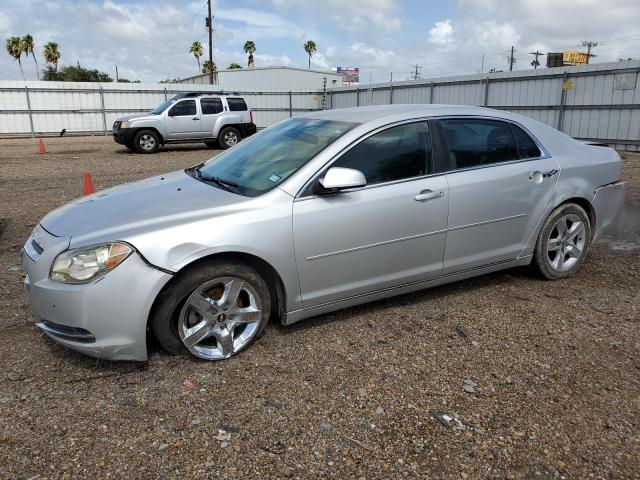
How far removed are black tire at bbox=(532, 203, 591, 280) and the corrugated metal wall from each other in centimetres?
1235

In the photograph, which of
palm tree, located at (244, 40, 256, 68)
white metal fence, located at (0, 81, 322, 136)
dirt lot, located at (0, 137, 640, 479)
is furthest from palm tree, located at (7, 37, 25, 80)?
dirt lot, located at (0, 137, 640, 479)

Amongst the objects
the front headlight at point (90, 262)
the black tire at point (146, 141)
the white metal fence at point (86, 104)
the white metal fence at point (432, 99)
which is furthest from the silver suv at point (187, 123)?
the front headlight at point (90, 262)

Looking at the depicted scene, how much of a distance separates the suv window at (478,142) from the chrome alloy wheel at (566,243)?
815 mm

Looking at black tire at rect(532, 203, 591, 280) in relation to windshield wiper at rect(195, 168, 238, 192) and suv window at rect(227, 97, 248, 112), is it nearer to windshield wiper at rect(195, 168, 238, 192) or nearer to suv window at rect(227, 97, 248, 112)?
windshield wiper at rect(195, 168, 238, 192)

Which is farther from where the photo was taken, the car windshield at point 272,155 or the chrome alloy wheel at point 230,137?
the chrome alloy wheel at point 230,137

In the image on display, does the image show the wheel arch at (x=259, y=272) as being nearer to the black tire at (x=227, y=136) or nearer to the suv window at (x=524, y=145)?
the suv window at (x=524, y=145)

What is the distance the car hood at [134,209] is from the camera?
3.08 m

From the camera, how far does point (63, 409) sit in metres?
2.81

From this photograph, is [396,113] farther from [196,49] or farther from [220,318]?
[196,49]

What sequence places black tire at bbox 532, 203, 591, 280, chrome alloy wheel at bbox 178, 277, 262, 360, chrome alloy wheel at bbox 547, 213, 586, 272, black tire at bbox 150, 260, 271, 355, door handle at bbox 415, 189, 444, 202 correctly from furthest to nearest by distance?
chrome alloy wheel at bbox 547, 213, 586, 272
black tire at bbox 532, 203, 591, 280
door handle at bbox 415, 189, 444, 202
chrome alloy wheel at bbox 178, 277, 262, 360
black tire at bbox 150, 260, 271, 355

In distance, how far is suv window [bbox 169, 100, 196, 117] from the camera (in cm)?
1714

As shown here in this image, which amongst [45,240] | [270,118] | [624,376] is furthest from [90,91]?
[624,376]

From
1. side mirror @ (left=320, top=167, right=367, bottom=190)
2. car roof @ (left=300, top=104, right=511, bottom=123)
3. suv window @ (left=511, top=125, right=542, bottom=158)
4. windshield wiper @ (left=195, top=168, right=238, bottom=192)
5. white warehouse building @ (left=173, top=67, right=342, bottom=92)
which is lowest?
windshield wiper @ (left=195, top=168, right=238, bottom=192)

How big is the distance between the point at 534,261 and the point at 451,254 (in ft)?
3.55
